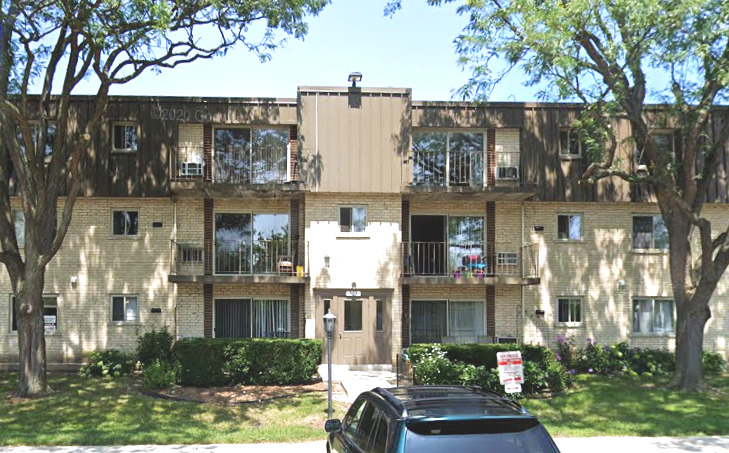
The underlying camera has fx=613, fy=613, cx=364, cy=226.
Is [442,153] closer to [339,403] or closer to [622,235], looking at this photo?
[622,235]

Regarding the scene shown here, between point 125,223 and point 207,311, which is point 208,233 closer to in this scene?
point 207,311

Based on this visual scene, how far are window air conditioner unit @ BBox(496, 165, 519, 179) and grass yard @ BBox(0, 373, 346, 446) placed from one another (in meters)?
9.00

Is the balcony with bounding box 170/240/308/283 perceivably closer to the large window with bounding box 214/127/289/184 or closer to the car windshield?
the large window with bounding box 214/127/289/184

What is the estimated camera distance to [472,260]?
1948 cm

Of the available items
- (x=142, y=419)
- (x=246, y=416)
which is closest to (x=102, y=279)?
(x=142, y=419)

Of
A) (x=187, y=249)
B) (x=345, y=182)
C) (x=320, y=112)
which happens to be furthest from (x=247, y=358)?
(x=320, y=112)

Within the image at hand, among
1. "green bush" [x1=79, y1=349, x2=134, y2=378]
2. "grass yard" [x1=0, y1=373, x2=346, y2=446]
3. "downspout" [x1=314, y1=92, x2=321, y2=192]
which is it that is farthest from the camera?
"downspout" [x1=314, y1=92, x2=321, y2=192]

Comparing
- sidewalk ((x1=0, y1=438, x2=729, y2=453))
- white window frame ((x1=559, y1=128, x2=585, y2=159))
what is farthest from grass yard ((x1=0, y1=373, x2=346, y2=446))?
white window frame ((x1=559, y1=128, x2=585, y2=159))

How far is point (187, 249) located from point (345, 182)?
5322 mm

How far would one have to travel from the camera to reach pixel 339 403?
45.6 feet

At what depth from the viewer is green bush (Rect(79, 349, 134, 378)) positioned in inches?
675

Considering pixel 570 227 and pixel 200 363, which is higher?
pixel 570 227

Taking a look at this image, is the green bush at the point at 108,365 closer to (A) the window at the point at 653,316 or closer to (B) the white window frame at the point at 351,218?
(B) the white window frame at the point at 351,218

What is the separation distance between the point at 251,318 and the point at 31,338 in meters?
6.49
